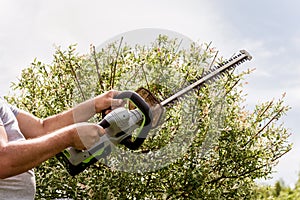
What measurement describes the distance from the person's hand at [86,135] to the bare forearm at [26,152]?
78 millimetres

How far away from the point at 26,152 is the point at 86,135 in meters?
0.31

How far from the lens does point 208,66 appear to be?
17.1ft

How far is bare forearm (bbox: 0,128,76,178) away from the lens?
98.7 inches

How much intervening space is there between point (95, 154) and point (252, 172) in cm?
283

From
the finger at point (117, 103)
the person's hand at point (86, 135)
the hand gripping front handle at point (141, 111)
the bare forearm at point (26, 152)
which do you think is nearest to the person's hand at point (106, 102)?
the finger at point (117, 103)

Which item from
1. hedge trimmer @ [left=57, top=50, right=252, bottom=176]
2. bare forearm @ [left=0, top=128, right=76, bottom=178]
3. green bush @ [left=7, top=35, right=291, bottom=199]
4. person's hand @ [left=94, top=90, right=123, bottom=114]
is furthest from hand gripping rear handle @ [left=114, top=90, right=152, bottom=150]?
green bush @ [left=7, top=35, right=291, bottom=199]

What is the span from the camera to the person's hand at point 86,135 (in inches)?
103

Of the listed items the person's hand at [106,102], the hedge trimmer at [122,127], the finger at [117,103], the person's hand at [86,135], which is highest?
the person's hand at [106,102]

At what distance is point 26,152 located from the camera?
2516 mm

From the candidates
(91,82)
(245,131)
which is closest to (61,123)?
(91,82)

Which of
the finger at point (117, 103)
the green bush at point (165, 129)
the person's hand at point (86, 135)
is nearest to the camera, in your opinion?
the person's hand at point (86, 135)

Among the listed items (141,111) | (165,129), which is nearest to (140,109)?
(141,111)

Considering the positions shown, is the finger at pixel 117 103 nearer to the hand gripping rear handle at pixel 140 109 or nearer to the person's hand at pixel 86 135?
the hand gripping rear handle at pixel 140 109

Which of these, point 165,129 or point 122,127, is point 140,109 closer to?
point 122,127
